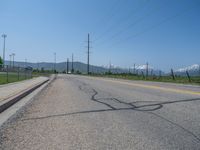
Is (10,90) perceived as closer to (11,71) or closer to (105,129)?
(105,129)

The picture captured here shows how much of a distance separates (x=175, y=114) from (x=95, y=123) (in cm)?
251

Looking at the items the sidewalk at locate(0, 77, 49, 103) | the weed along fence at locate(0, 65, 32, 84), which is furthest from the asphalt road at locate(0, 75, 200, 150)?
the weed along fence at locate(0, 65, 32, 84)

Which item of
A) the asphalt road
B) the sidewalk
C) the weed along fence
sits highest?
the weed along fence

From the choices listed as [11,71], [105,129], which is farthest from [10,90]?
[11,71]

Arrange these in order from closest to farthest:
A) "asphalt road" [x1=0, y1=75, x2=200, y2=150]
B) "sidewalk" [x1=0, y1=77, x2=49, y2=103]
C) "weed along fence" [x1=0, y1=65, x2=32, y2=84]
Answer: "asphalt road" [x1=0, y1=75, x2=200, y2=150] < "sidewalk" [x1=0, y1=77, x2=49, y2=103] < "weed along fence" [x1=0, y1=65, x2=32, y2=84]

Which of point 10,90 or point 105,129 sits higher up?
point 10,90

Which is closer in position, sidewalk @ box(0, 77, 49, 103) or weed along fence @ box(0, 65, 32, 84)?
sidewalk @ box(0, 77, 49, 103)

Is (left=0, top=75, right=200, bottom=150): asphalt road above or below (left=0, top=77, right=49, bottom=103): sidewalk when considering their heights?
below

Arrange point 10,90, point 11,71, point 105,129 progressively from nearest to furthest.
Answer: point 105,129 < point 10,90 < point 11,71

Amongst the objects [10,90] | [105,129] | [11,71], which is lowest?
[105,129]

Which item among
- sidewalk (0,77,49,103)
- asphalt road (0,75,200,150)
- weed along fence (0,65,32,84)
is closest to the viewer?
asphalt road (0,75,200,150)

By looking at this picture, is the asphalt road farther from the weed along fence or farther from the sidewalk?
the weed along fence

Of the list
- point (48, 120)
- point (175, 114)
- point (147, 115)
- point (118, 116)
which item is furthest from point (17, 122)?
point (175, 114)

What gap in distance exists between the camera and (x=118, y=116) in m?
8.30
